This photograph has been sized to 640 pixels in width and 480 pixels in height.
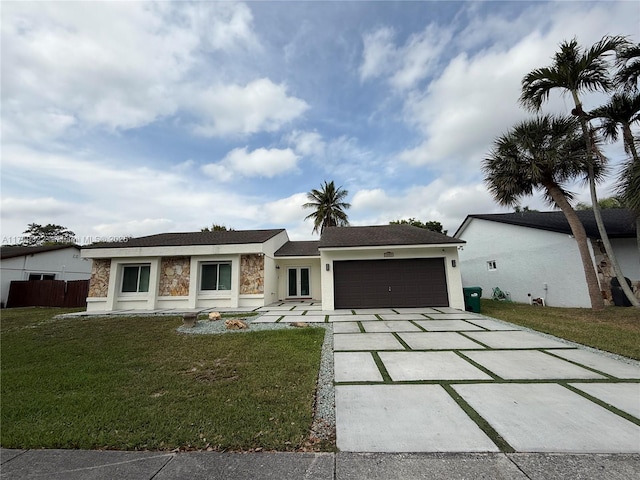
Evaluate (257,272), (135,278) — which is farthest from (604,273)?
(135,278)

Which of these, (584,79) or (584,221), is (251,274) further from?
(584,221)

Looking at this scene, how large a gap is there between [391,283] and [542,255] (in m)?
7.69

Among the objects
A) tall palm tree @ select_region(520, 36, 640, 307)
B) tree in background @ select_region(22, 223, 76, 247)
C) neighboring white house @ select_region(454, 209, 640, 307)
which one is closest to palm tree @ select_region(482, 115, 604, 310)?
tall palm tree @ select_region(520, 36, 640, 307)

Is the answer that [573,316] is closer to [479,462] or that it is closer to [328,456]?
[479,462]

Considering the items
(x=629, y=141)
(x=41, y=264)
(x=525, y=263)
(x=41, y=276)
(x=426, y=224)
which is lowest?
(x=41, y=276)

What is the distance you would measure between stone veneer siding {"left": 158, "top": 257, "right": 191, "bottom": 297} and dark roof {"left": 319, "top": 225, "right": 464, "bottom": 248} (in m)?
6.77

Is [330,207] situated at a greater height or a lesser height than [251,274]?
greater

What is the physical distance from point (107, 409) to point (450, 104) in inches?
496

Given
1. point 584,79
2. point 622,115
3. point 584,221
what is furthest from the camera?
point 584,221

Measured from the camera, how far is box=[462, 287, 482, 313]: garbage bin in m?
10.2

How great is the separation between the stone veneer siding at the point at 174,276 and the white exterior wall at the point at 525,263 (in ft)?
55.4

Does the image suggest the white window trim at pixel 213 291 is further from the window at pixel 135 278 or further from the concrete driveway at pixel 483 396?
the concrete driveway at pixel 483 396

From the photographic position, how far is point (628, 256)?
36.2 feet

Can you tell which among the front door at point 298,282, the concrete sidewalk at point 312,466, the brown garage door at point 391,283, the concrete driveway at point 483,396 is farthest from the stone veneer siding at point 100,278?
the concrete sidewalk at point 312,466
